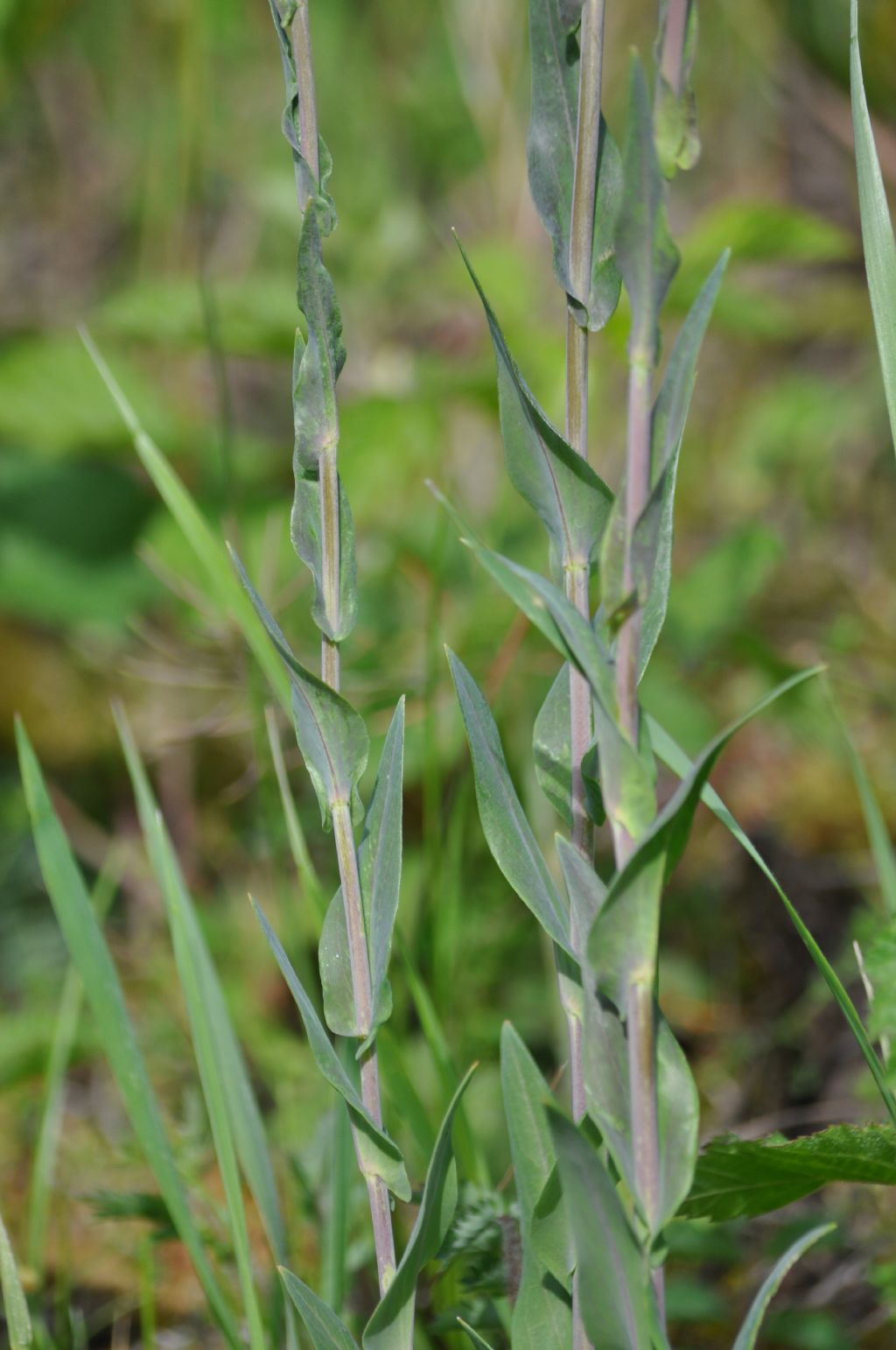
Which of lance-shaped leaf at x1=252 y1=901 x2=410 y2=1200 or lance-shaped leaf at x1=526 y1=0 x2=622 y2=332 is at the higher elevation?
lance-shaped leaf at x1=526 y1=0 x2=622 y2=332

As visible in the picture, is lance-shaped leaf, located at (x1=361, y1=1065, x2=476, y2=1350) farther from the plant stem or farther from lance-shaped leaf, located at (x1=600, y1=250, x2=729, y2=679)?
lance-shaped leaf, located at (x1=600, y1=250, x2=729, y2=679)

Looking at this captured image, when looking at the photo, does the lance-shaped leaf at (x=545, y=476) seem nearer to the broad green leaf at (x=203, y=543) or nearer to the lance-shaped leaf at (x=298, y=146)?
the lance-shaped leaf at (x=298, y=146)

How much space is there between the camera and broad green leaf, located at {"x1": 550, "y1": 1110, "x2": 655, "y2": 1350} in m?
0.27

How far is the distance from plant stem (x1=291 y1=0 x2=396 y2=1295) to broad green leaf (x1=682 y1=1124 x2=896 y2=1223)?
0.32 feet

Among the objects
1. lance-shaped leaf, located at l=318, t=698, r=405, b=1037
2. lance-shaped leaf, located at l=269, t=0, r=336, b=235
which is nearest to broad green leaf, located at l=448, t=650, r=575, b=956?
lance-shaped leaf, located at l=318, t=698, r=405, b=1037

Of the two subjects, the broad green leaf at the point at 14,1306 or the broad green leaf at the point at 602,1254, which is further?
the broad green leaf at the point at 14,1306

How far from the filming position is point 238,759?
132 cm

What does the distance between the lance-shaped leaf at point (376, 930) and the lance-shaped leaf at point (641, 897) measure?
7cm

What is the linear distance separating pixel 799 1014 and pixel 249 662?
55 centimetres

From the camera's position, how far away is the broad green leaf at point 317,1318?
0.34 meters

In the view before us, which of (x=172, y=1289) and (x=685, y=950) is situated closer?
(x=172, y=1289)

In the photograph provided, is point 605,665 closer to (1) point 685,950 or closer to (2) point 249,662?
(2) point 249,662

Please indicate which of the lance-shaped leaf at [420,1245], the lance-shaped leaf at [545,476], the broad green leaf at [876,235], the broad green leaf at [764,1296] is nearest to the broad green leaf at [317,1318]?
the lance-shaped leaf at [420,1245]

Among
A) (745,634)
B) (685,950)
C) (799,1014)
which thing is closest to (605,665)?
(745,634)
